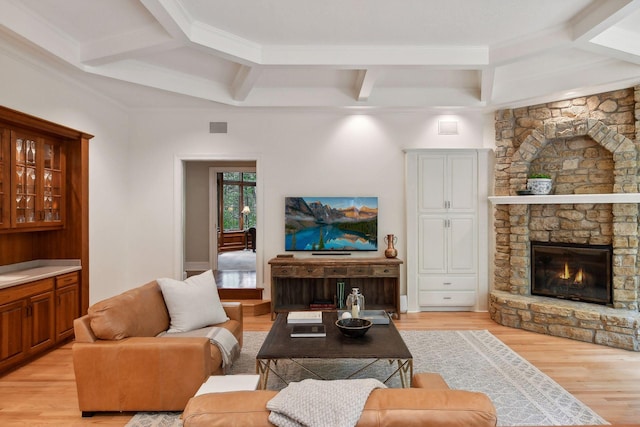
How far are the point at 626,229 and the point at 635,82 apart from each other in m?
1.62

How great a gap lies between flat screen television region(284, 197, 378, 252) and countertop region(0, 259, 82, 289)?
8.72 ft

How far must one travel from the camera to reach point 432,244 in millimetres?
5496

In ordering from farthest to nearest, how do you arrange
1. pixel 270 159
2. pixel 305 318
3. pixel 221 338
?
pixel 270 159
pixel 305 318
pixel 221 338

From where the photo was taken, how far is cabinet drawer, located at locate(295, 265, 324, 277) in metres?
5.09

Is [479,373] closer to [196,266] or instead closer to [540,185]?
[540,185]

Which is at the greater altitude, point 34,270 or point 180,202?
point 180,202

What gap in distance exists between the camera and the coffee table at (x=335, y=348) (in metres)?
2.64

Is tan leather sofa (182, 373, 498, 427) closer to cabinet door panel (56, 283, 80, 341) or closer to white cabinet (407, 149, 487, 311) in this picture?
cabinet door panel (56, 283, 80, 341)

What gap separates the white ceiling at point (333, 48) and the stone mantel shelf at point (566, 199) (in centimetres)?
125

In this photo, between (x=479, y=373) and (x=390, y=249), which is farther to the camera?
(x=390, y=249)

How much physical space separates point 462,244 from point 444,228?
34 cm

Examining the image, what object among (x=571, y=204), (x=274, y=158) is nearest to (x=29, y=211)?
(x=274, y=158)

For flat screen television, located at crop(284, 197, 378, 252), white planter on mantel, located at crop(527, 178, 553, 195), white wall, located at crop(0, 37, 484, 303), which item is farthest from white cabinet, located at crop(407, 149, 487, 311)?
white planter on mantel, located at crop(527, 178, 553, 195)

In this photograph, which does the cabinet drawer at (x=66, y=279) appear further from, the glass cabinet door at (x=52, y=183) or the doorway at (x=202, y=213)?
the doorway at (x=202, y=213)
